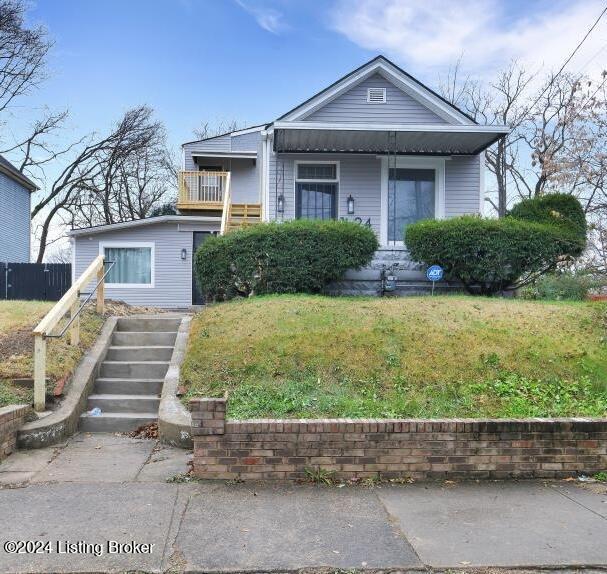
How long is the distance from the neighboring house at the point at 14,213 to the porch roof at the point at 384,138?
1731 centimetres

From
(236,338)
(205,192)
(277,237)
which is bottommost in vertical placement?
(236,338)

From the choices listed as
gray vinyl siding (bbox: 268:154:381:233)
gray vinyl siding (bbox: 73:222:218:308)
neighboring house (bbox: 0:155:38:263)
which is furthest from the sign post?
neighboring house (bbox: 0:155:38:263)

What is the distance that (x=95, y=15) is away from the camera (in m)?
15.9

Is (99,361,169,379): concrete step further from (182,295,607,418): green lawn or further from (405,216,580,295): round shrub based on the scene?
(405,216,580,295): round shrub

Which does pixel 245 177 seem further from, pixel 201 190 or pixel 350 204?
pixel 350 204

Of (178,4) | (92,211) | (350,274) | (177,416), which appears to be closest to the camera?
(177,416)

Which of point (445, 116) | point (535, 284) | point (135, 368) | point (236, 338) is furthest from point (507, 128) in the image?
point (135, 368)

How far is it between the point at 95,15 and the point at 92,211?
965 inches

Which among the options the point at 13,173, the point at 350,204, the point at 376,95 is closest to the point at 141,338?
the point at 350,204

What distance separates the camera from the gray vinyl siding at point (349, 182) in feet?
49.3

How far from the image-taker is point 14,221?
89.3ft

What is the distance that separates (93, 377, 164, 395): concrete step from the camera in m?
7.34

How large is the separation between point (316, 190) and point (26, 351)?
965 cm

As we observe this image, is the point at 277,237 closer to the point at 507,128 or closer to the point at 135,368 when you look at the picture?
the point at 135,368
